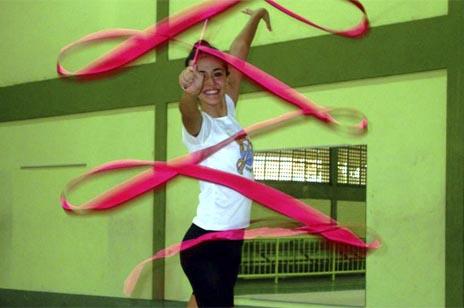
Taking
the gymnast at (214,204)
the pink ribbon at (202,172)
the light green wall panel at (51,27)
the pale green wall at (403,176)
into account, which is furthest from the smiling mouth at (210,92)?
the light green wall panel at (51,27)

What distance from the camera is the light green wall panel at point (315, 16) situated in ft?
18.5

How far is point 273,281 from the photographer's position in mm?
6219

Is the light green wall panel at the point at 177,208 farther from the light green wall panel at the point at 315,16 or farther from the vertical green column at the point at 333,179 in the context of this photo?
the vertical green column at the point at 333,179

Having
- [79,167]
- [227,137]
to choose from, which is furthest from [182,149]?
[227,137]

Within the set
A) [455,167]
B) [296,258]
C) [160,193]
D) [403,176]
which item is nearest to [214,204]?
[455,167]

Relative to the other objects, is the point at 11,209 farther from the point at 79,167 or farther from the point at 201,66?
the point at 201,66

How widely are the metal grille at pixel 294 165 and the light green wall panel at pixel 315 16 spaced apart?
0.89m

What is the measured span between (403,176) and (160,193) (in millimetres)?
2377

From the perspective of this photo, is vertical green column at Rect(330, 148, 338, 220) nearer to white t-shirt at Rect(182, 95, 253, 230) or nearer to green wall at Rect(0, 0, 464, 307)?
green wall at Rect(0, 0, 464, 307)

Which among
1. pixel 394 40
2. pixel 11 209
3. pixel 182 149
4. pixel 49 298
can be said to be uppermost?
pixel 394 40

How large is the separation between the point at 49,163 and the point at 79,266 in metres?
1.10

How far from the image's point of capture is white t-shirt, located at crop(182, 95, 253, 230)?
9.58ft

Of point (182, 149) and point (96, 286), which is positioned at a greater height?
point (182, 149)

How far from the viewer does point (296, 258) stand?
19.6 feet
